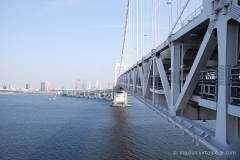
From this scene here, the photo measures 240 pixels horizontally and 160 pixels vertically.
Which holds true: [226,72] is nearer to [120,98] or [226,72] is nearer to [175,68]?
[175,68]

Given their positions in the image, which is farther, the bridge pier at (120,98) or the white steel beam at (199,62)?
the bridge pier at (120,98)

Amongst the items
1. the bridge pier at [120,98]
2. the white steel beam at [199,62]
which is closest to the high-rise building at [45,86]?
the bridge pier at [120,98]

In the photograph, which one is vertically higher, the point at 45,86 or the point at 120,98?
the point at 45,86

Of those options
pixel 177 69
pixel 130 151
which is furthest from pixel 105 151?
pixel 177 69

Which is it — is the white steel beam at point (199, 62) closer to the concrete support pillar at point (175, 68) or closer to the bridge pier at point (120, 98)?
the concrete support pillar at point (175, 68)

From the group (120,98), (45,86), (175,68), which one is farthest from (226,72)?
(45,86)

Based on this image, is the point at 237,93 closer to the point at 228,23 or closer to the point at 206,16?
the point at 228,23

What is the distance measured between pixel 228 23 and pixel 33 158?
41.8ft

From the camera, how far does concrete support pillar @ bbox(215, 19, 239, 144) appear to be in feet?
9.45

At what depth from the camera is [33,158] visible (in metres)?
12.8

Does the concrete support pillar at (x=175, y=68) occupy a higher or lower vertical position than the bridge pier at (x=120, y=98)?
higher

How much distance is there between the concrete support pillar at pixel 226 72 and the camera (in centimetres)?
288

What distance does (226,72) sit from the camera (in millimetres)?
2916

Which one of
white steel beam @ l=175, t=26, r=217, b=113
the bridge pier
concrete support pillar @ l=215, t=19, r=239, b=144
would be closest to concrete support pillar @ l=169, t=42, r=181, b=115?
white steel beam @ l=175, t=26, r=217, b=113
